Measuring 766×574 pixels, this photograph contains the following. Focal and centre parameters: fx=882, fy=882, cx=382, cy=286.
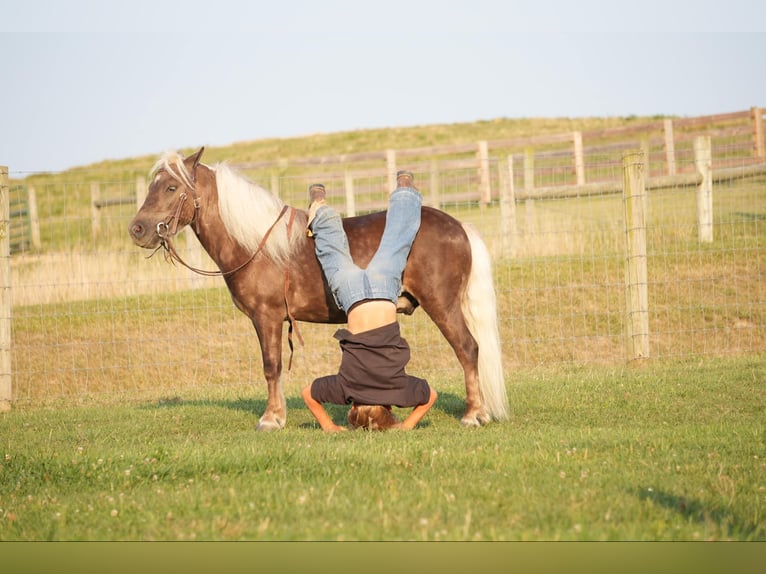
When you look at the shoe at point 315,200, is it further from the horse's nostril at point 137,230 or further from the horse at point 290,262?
the horse's nostril at point 137,230

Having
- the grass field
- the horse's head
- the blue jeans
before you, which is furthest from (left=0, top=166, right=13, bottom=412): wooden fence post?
the blue jeans

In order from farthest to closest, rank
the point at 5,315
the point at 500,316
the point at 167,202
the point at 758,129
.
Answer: the point at 758,129, the point at 500,316, the point at 5,315, the point at 167,202

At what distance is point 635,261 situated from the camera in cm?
1025

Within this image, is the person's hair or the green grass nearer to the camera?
the green grass

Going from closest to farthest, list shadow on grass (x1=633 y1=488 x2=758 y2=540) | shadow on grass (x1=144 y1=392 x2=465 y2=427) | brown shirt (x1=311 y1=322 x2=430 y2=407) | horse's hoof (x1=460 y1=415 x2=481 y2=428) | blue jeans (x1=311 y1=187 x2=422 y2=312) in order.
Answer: shadow on grass (x1=633 y1=488 x2=758 y2=540) → brown shirt (x1=311 y1=322 x2=430 y2=407) → blue jeans (x1=311 y1=187 x2=422 y2=312) → horse's hoof (x1=460 y1=415 x2=481 y2=428) → shadow on grass (x1=144 y1=392 x2=465 y2=427)

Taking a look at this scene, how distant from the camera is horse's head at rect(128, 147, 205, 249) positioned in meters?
7.27

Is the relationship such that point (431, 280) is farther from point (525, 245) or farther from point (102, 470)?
point (525, 245)

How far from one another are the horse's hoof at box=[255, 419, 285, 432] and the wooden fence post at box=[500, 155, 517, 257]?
7.16m

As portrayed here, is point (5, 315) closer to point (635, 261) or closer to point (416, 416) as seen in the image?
Answer: point (416, 416)

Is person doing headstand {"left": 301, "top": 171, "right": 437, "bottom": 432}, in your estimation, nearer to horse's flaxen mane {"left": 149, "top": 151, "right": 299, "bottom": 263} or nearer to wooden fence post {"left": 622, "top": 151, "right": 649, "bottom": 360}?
horse's flaxen mane {"left": 149, "top": 151, "right": 299, "bottom": 263}

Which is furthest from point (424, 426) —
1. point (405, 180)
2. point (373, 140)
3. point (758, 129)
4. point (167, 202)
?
point (373, 140)

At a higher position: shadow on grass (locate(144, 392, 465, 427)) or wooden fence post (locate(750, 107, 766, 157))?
wooden fence post (locate(750, 107, 766, 157))

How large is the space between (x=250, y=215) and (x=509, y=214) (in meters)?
7.34

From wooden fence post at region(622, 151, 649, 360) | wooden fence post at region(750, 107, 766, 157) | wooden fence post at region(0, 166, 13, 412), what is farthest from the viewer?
wooden fence post at region(750, 107, 766, 157)
